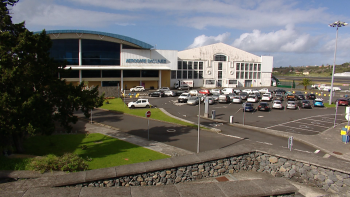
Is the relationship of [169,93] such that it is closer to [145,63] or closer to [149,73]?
[145,63]

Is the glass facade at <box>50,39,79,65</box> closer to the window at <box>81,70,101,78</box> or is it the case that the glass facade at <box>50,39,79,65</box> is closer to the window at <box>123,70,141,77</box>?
the window at <box>81,70,101,78</box>

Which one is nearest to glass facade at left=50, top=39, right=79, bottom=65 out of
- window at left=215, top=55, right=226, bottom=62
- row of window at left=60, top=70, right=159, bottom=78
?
row of window at left=60, top=70, right=159, bottom=78

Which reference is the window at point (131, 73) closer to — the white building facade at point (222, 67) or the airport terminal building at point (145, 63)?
the airport terminal building at point (145, 63)

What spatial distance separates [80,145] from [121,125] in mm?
8265

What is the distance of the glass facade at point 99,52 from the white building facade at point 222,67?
55.8ft

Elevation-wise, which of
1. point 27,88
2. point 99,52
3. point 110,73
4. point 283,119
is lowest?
point 283,119

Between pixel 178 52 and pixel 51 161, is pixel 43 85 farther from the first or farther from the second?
pixel 178 52

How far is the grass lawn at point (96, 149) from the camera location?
14164 millimetres

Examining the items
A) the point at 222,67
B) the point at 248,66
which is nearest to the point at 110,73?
the point at 222,67

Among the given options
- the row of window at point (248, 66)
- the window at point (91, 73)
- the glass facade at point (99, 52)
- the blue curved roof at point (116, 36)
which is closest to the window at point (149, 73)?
the blue curved roof at point (116, 36)

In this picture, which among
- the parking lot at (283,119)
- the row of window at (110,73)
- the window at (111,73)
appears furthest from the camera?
the window at (111,73)

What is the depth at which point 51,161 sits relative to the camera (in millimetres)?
9195

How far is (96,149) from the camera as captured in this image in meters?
16.8

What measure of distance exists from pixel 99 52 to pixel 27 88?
161ft
